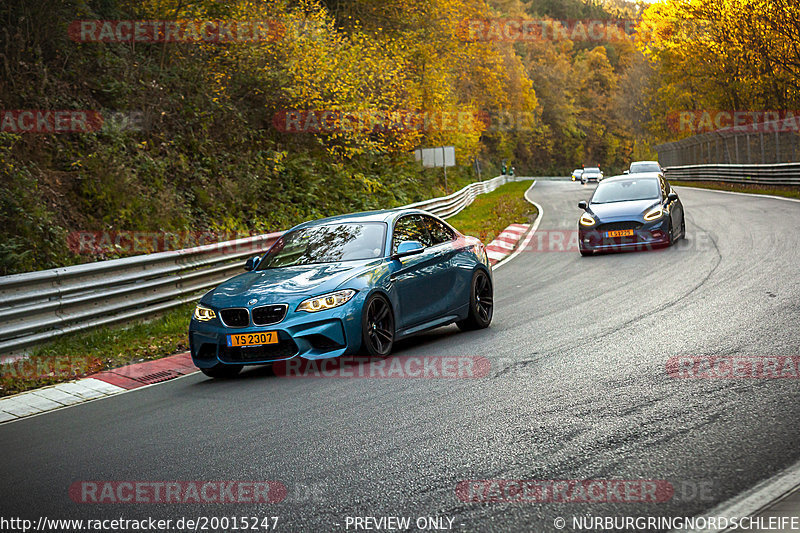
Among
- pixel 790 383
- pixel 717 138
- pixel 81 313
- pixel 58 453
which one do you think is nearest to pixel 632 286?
pixel 790 383

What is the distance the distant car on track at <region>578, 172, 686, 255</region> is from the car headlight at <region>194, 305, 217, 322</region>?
1070cm

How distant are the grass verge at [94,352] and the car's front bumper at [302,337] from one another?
77.6 inches

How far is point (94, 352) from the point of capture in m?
10.4

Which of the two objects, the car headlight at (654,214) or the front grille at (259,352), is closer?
the front grille at (259,352)

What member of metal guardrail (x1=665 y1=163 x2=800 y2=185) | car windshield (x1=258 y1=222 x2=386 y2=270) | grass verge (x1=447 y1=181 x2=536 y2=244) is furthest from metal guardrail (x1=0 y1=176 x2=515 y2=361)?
metal guardrail (x1=665 y1=163 x2=800 y2=185)

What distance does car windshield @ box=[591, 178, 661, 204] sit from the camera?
1892cm

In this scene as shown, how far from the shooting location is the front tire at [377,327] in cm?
878

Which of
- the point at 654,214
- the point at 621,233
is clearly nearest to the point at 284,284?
the point at 621,233

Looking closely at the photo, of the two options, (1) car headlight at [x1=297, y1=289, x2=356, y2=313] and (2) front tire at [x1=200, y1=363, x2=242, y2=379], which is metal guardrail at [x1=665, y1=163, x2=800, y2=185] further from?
(2) front tire at [x1=200, y1=363, x2=242, y2=379]

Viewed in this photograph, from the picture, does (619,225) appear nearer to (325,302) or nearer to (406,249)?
(406,249)

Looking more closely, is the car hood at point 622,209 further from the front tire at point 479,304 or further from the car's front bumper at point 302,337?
the car's front bumper at point 302,337

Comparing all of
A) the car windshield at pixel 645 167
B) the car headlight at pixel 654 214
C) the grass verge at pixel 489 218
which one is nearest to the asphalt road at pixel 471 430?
the car headlight at pixel 654 214

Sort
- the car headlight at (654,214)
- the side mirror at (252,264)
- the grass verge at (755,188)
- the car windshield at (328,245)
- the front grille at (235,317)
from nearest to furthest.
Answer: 1. the front grille at (235,317)
2. the car windshield at (328,245)
3. the side mirror at (252,264)
4. the car headlight at (654,214)
5. the grass verge at (755,188)

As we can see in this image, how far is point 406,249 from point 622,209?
10.1 metres
